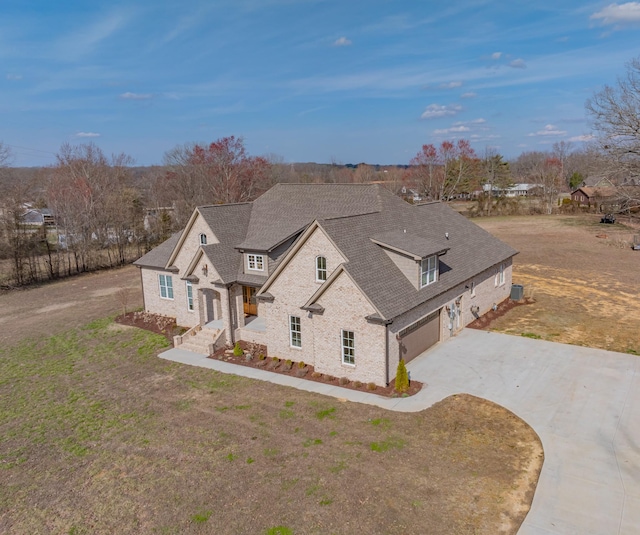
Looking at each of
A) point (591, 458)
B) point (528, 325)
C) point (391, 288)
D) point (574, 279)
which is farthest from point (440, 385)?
point (574, 279)

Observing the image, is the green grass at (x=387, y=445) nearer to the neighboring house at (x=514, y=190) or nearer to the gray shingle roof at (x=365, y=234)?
the gray shingle roof at (x=365, y=234)

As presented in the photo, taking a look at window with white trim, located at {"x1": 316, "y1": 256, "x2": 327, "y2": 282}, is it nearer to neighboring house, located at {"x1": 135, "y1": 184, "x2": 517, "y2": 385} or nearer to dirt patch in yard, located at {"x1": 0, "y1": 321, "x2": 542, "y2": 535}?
neighboring house, located at {"x1": 135, "y1": 184, "x2": 517, "y2": 385}

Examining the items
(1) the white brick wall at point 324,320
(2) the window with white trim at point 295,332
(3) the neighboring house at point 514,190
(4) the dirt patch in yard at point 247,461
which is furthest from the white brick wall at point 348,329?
(3) the neighboring house at point 514,190

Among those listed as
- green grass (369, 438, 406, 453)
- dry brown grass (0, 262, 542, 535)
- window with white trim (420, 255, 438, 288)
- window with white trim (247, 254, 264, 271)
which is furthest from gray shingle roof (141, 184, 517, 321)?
dry brown grass (0, 262, 542, 535)

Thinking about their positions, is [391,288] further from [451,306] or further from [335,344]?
[451,306]

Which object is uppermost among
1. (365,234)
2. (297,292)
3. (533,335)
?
(365,234)

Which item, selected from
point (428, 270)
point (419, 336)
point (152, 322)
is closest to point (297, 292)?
point (419, 336)

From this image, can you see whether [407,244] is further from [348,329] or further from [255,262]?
[255,262]
